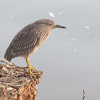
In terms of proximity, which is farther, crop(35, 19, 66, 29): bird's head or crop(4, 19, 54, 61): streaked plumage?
crop(35, 19, 66, 29): bird's head

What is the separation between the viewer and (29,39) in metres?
9.31

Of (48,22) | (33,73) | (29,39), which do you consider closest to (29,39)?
(29,39)

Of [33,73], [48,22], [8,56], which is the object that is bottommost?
[33,73]

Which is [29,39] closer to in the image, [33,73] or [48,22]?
[48,22]

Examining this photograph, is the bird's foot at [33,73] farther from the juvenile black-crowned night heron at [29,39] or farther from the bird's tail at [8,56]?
the bird's tail at [8,56]

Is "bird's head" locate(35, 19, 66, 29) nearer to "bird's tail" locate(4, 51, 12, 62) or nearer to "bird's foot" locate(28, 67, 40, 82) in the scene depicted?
"bird's tail" locate(4, 51, 12, 62)

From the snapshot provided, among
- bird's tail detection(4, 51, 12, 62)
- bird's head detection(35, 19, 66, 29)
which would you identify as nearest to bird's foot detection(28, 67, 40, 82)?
bird's tail detection(4, 51, 12, 62)

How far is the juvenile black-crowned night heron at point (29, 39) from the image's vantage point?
912 cm

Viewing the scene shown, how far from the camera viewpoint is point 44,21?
926cm

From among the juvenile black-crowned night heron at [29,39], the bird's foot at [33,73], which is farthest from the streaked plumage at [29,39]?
the bird's foot at [33,73]

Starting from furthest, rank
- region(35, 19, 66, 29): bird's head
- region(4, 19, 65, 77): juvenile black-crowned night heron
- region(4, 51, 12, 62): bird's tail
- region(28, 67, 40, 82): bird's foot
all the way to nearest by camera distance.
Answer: region(4, 51, 12, 62): bird's tail → region(35, 19, 66, 29): bird's head → region(4, 19, 65, 77): juvenile black-crowned night heron → region(28, 67, 40, 82): bird's foot

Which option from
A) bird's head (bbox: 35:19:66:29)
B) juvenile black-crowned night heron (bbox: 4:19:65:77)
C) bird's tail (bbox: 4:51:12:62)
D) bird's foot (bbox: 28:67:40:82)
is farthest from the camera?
bird's tail (bbox: 4:51:12:62)

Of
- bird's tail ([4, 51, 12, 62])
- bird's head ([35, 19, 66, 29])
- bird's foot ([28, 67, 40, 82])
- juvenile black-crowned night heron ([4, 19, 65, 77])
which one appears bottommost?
bird's foot ([28, 67, 40, 82])

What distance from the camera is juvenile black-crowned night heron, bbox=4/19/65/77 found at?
9.12m
